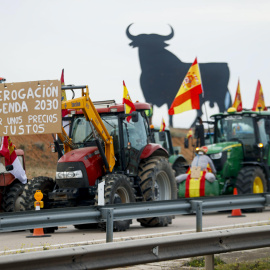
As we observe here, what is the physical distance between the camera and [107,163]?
1485cm

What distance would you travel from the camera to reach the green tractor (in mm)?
19703

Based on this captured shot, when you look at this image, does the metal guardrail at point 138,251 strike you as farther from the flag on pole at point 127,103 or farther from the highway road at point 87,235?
the flag on pole at point 127,103

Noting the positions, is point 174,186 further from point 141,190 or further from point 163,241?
point 163,241

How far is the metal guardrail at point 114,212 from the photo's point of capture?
9.82 metres

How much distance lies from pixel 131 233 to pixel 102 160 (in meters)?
2.12

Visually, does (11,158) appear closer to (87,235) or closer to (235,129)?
(87,235)

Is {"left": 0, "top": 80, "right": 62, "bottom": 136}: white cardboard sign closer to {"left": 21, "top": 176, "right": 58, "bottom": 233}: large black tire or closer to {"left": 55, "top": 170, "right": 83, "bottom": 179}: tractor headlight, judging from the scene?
{"left": 21, "top": 176, "right": 58, "bottom": 233}: large black tire

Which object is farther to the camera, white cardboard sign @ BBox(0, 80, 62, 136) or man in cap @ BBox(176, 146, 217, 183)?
man in cap @ BBox(176, 146, 217, 183)

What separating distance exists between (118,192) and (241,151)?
22.6 ft

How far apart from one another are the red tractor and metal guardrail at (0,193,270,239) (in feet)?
6.94

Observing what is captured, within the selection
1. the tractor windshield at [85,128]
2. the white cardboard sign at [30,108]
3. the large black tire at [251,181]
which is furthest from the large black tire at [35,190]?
the large black tire at [251,181]

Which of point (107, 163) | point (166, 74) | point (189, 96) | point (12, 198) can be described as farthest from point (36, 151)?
point (107, 163)

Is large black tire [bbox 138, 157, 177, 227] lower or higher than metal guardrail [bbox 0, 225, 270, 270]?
higher

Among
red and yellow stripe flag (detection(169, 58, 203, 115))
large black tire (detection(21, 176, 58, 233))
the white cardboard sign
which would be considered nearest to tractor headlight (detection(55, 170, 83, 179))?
large black tire (detection(21, 176, 58, 233))
